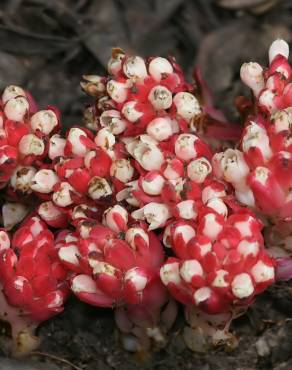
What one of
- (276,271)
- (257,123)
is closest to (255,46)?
(257,123)

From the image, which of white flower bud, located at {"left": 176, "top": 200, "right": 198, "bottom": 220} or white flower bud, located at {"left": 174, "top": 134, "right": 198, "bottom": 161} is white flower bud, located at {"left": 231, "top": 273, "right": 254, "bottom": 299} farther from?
white flower bud, located at {"left": 174, "top": 134, "right": 198, "bottom": 161}

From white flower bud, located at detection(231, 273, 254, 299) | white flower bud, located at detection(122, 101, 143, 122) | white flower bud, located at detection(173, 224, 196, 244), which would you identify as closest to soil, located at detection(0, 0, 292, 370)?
white flower bud, located at detection(122, 101, 143, 122)

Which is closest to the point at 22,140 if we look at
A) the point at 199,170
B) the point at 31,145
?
the point at 31,145

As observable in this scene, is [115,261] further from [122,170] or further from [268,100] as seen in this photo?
[268,100]

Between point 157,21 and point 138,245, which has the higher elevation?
point 157,21

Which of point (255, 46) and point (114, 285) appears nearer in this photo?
point (114, 285)

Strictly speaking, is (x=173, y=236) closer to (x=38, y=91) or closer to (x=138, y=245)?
(x=138, y=245)
